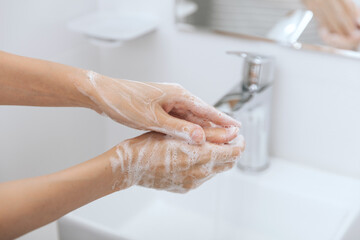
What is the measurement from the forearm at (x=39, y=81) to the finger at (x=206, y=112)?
16 centimetres

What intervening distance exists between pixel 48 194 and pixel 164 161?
19 cm

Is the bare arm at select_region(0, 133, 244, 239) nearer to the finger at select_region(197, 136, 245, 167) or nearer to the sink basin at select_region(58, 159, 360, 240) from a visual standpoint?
the finger at select_region(197, 136, 245, 167)

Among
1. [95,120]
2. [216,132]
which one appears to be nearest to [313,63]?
[216,132]

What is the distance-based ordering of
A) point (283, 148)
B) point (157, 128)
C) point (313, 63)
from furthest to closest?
point (283, 148)
point (313, 63)
point (157, 128)

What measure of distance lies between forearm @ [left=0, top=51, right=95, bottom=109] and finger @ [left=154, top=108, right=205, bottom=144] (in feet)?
0.36

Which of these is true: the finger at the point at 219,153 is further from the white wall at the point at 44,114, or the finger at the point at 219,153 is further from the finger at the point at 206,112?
the white wall at the point at 44,114

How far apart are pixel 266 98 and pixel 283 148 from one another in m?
0.16

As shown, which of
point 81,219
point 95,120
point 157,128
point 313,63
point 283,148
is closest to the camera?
point 157,128

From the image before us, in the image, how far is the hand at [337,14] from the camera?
3.20 ft

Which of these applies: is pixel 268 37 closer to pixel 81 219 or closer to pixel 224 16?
pixel 224 16

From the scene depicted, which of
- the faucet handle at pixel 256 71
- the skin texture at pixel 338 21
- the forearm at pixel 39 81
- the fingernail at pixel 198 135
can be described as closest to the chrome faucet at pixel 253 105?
the faucet handle at pixel 256 71

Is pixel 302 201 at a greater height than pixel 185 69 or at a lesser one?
lesser

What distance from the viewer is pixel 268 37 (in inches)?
42.2

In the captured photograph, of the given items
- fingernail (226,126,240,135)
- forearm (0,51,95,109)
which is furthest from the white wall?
fingernail (226,126,240,135)
